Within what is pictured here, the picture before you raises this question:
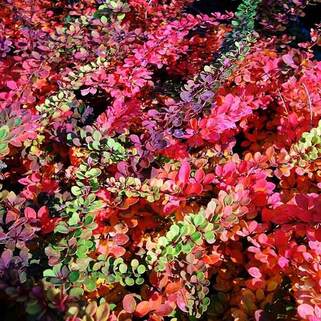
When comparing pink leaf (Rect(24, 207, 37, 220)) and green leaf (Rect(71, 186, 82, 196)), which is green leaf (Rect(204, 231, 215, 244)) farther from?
pink leaf (Rect(24, 207, 37, 220))

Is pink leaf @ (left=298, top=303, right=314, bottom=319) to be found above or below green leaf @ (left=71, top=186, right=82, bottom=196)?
below

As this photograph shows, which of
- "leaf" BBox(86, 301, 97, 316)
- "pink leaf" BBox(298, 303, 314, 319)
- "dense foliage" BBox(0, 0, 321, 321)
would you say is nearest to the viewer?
"leaf" BBox(86, 301, 97, 316)

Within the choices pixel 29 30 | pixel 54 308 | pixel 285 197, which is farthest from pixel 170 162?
pixel 29 30

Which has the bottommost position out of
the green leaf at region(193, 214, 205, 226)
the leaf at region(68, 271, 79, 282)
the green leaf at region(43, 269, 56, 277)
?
the green leaf at region(43, 269, 56, 277)

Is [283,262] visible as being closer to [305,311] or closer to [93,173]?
[305,311]

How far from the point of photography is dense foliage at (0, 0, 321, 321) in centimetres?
107

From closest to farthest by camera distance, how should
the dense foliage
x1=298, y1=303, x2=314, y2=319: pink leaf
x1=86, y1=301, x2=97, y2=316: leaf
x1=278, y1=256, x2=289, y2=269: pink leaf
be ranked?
x1=86, y1=301, x2=97, y2=316: leaf, x1=298, y1=303, x2=314, y2=319: pink leaf, the dense foliage, x1=278, y1=256, x2=289, y2=269: pink leaf

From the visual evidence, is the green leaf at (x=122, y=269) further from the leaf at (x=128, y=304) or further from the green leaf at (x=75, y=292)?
the green leaf at (x=75, y=292)

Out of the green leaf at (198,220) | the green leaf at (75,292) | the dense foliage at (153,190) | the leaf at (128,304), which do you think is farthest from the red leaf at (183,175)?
the green leaf at (75,292)

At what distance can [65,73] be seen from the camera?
179 cm

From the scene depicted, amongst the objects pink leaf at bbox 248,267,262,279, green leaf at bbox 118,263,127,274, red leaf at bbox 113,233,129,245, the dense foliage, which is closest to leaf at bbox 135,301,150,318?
the dense foliage

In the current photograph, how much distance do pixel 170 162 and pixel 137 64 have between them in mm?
592

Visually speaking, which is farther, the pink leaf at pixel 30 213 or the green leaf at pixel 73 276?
the pink leaf at pixel 30 213

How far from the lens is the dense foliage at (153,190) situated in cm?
107
